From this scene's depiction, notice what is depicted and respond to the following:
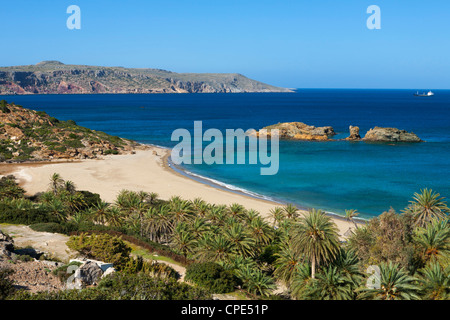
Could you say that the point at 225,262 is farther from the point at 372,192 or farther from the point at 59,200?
the point at 372,192

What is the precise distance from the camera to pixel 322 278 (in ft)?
65.5

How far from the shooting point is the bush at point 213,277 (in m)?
22.1

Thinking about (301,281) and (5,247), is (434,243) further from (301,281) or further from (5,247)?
(5,247)

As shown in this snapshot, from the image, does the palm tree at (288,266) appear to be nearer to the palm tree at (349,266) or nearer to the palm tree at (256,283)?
the palm tree at (256,283)

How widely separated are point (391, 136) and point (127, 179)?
74.0 meters

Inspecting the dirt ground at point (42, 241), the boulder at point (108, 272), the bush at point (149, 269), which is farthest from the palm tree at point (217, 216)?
the boulder at point (108, 272)

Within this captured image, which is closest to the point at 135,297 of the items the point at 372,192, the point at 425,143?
the point at 372,192

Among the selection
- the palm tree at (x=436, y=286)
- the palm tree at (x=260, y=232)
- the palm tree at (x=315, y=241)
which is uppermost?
the palm tree at (x=315, y=241)

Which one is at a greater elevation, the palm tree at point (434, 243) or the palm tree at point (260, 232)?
the palm tree at point (434, 243)

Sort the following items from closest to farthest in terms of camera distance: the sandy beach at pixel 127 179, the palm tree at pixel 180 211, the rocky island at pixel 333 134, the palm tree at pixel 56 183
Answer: the palm tree at pixel 180 211, the palm tree at pixel 56 183, the sandy beach at pixel 127 179, the rocky island at pixel 333 134

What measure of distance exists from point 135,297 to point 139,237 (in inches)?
645

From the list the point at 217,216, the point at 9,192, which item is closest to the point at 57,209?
the point at 9,192

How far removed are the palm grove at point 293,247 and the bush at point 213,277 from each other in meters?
0.06
